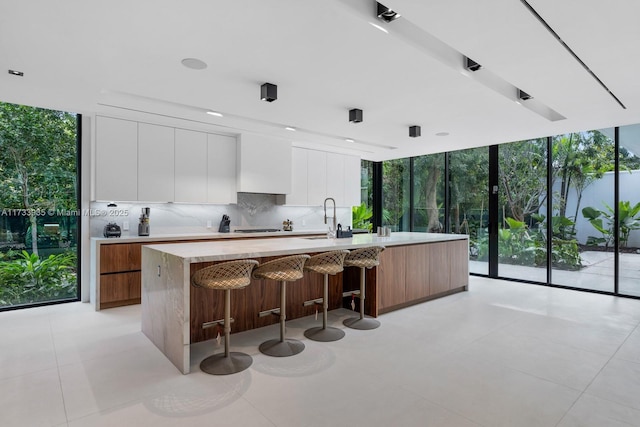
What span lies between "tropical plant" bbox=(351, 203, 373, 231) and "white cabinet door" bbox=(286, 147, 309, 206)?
1.65 meters

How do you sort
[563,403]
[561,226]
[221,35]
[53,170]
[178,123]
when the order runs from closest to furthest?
[563,403] → [221,35] → [53,170] → [178,123] → [561,226]

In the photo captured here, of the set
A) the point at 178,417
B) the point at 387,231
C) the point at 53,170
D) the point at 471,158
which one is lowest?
the point at 178,417

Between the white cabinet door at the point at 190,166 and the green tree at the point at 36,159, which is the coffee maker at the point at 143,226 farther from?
the green tree at the point at 36,159

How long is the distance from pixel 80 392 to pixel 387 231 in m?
3.56

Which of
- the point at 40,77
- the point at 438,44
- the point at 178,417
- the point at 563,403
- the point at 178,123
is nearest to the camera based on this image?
the point at 178,417

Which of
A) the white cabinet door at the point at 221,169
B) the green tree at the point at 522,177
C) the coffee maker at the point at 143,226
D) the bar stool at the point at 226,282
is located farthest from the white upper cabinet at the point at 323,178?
the bar stool at the point at 226,282

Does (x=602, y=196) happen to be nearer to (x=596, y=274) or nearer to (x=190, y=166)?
(x=596, y=274)

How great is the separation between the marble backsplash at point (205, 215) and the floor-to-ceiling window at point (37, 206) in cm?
39

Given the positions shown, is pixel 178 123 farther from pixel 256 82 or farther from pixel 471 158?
pixel 471 158

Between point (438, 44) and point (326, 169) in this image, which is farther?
point (326, 169)

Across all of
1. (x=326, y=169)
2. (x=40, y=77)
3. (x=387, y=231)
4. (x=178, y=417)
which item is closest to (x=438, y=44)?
(x=387, y=231)

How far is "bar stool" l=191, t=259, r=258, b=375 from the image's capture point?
264cm

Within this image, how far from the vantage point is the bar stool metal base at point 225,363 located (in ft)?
8.70

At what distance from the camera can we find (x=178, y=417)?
207 cm
